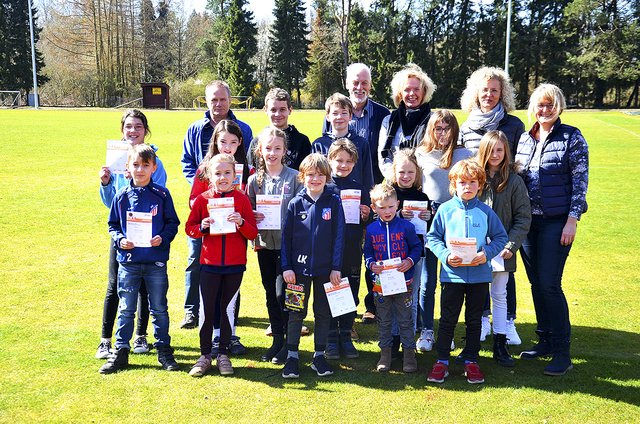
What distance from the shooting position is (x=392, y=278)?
15.8 ft

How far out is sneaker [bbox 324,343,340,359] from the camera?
520 cm

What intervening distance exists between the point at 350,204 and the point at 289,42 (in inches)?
2443

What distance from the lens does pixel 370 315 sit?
632 cm

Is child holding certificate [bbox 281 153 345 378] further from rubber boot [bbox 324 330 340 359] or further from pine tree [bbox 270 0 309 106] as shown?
pine tree [bbox 270 0 309 106]

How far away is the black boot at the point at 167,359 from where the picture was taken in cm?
484

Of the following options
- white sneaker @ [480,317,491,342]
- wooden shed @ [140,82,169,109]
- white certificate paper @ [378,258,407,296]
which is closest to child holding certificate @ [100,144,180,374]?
white certificate paper @ [378,258,407,296]

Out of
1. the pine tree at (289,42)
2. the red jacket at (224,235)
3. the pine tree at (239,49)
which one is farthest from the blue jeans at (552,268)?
the pine tree at (289,42)

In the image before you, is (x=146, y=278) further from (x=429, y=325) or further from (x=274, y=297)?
(x=429, y=325)

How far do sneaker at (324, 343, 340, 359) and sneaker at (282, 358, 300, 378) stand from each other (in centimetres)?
46

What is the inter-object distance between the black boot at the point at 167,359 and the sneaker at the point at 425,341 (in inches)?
88.9

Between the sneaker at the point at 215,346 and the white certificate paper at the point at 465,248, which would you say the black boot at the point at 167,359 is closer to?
the sneaker at the point at 215,346

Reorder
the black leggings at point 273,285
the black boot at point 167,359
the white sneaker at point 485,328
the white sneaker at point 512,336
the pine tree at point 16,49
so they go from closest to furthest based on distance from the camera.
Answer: the black boot at point 167,359
the black leggings at point 273,285
the white sneaker at point 512,336
the white sneaker at point 485,328
the pine tree at point 16,49

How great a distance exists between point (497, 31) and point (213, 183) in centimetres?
6320

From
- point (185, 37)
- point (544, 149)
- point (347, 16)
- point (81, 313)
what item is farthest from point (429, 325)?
point (185, 37)
